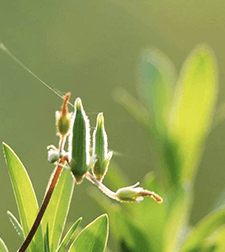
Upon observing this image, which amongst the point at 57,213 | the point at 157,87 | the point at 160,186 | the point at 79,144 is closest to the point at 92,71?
the point at 157,87

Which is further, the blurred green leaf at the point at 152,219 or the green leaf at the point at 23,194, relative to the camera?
the blurred green leaf at the point at 152,219

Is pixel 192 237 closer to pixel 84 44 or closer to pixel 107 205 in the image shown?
pixel 107 205

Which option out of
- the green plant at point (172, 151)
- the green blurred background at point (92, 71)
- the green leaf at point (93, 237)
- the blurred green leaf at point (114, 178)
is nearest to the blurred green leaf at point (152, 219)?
the green plant at point (172, 151)

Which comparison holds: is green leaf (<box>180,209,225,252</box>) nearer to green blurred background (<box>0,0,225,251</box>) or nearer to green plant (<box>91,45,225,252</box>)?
green plant (<box>91,45,225,252</box>)

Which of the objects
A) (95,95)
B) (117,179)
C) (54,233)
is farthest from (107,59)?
(54,233)

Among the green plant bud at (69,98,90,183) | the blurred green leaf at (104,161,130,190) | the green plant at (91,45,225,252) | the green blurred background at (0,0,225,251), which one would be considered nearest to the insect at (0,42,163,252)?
the green plant bud at (69,98,90,183)

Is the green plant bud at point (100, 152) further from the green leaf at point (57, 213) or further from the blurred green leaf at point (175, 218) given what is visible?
the blurred green leaf at point (175, 218)
